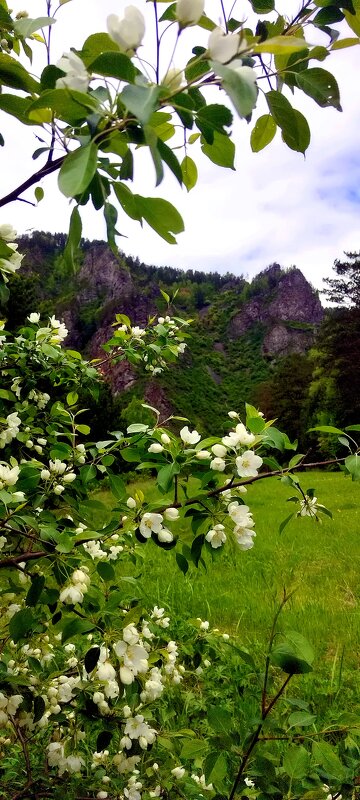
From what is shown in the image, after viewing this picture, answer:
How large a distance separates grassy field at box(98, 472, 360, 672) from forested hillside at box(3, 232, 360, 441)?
2095 millimetres

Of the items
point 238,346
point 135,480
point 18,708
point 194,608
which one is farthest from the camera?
point 238,346

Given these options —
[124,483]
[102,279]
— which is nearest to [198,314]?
[102,279]

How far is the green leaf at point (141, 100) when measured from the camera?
39 centimetres

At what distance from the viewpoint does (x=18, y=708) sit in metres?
1.27

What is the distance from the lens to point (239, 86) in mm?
407

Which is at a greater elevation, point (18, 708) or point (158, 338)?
point (158, 338)

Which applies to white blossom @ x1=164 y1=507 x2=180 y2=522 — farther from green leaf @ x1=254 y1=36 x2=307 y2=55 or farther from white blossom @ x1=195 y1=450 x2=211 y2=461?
green leaf @ x1=254 y1=36 x2=307 y2=55

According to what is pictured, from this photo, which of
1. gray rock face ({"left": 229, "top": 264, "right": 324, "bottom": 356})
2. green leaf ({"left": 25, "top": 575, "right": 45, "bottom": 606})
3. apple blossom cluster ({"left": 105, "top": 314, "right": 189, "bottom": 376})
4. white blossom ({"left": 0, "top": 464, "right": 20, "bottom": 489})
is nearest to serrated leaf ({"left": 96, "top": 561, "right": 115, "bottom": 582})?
green leaf ({"left": 25, "top": 575, "right": 45, "bottom": 606})

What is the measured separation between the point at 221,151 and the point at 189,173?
152 mm

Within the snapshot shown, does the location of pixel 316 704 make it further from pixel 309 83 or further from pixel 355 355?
pixel 355 355

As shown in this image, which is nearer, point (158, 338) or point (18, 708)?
point (18, 708)

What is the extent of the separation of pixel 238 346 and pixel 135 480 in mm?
47619

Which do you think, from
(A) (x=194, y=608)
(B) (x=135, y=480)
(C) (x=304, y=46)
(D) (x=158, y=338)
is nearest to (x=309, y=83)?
(C) (x=304, y=46)

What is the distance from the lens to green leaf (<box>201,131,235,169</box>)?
2.07ft
